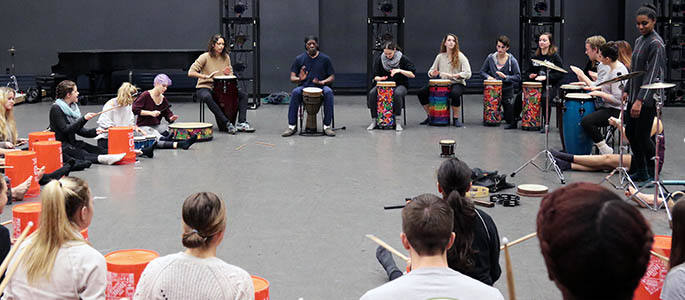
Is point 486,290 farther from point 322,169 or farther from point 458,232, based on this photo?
point 322,169

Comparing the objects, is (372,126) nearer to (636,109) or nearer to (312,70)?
(312,70)

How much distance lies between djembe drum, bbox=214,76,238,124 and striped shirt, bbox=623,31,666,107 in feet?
18.3

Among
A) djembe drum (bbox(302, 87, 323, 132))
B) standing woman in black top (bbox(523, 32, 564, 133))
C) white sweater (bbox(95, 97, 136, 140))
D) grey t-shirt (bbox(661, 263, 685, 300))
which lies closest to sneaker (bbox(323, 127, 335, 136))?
djembe drum (bbox(302, 87, 323, 132))

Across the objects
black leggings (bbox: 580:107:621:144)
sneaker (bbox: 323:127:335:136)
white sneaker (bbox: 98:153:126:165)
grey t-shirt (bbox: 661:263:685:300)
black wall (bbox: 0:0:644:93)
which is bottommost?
white sneaker (bbox: 98:153:126:165)

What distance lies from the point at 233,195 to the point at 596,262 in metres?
5.33

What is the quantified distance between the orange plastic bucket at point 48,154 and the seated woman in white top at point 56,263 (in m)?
4.22

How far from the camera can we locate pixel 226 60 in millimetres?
10773

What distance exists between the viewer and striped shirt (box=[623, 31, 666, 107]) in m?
6.40

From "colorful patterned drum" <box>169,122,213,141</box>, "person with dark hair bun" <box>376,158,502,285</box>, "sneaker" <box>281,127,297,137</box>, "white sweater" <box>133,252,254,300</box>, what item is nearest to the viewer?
"white sweater" <box>133,252,254,300</box>

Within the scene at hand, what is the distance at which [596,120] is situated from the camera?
7727 mm

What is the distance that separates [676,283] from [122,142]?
6315 mm

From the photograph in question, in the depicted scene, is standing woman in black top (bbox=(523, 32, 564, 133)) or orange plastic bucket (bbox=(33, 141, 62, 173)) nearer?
orange plastic bucket (bbox=(33, 141, 62, 173))

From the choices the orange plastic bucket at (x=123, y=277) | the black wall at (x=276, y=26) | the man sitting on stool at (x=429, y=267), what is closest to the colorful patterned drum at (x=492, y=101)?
the black wall at (x=276, y=26)

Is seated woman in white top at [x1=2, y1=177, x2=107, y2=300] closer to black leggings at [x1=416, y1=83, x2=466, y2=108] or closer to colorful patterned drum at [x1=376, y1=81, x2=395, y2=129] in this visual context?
colorful patterned drum at [x1=376, y1=81, x2=395, y2=129]
